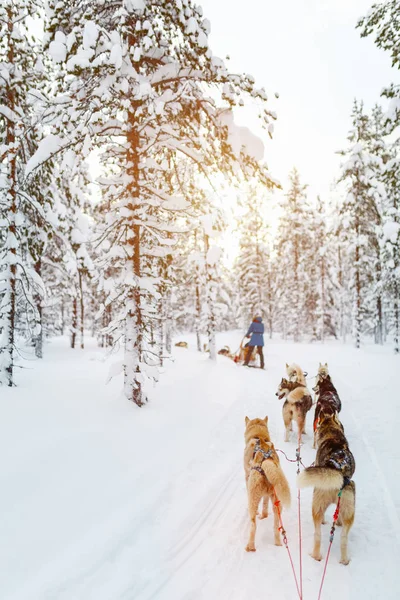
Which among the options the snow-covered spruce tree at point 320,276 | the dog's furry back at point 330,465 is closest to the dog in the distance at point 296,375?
the dog's furry back at point 330,465

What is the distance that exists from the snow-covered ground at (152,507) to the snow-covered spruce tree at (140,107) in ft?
5.31

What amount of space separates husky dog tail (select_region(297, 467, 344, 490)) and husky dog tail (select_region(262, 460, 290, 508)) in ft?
1.08

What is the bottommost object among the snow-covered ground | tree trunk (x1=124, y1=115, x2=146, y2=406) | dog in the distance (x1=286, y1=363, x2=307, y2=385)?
the snow-covered ground

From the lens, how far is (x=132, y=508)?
15.1 ft

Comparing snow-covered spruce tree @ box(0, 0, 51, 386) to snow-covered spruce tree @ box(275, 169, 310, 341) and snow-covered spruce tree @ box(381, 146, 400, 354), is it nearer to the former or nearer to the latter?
snow-covered spruce tree @ box(381, 146, 400, 354)

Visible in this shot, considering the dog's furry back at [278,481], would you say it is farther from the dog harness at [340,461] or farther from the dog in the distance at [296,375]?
the dog in the distance at [296,375]

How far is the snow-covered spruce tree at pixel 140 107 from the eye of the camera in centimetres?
637

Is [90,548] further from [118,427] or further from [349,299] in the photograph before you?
[349,299]

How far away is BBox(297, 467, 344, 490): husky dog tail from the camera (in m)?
3.59

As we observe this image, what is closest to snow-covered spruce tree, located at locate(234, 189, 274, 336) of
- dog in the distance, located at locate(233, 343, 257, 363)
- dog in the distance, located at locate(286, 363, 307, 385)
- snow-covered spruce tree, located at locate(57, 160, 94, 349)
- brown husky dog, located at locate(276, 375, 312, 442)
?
dog in the distance, located at locate(233, 343, 257, 363)

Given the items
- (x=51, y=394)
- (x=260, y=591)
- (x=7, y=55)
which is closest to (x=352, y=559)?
(x=260, y=591)

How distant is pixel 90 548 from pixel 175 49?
8.58 m

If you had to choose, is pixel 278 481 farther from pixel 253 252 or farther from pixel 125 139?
pixel 253 252

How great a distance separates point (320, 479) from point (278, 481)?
0.51 meters
